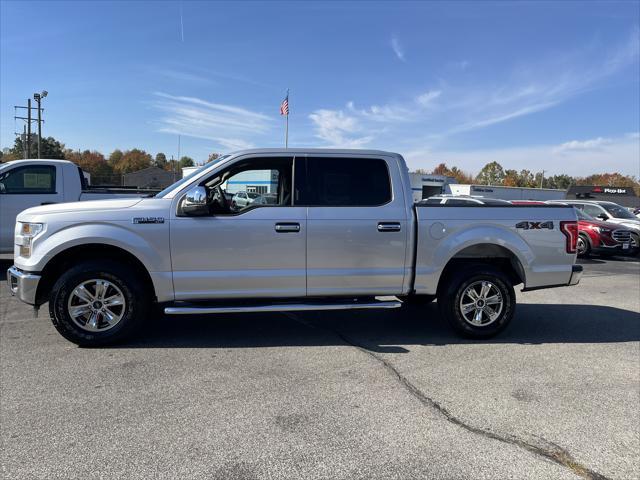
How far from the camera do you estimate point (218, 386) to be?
3.90 m

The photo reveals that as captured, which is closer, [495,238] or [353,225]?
[353,225]

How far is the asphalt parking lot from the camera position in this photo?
2838 mm

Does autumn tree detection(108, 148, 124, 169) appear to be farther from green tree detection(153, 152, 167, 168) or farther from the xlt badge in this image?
the xlt badge

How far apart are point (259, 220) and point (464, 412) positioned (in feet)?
8.68

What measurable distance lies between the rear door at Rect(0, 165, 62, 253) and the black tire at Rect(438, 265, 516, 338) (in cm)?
757

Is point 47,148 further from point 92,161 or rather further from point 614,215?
point 614,215

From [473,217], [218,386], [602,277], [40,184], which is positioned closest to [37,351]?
[218,386]

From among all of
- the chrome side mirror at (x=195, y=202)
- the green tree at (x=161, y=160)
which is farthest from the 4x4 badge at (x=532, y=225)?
the green tree at (x=161, y=160)

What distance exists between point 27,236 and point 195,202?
177 cm

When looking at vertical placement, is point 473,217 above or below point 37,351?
above

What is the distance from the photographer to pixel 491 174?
415 ft

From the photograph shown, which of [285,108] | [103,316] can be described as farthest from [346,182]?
[285,108]

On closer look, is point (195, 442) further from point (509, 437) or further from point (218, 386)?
point (509, 437)

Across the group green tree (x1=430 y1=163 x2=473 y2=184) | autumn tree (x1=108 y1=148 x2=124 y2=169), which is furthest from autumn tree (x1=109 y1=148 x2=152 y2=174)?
green tree (x1=430 y1=163 x2=473 y2=184)
